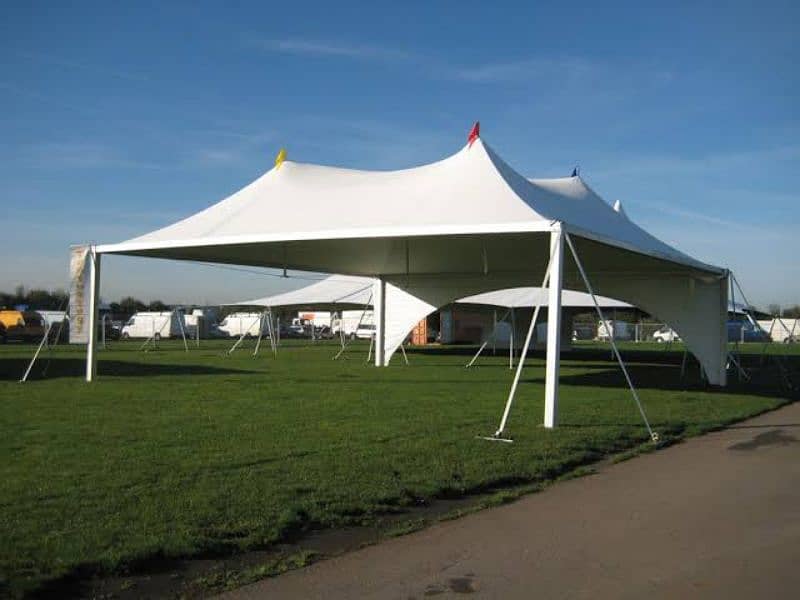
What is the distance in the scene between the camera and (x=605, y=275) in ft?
59.6

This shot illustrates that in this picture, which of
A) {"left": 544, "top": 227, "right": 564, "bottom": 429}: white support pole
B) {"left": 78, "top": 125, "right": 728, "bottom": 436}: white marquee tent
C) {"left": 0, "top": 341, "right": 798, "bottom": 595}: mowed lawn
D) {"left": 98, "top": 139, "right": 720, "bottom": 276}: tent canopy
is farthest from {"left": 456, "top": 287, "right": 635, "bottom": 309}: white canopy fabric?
{"left": 544, "top": 227, "right": 564, "bottom": 429}: white support pole

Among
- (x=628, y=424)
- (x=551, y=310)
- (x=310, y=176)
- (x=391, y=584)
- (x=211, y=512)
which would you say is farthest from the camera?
(x=310, y=176)

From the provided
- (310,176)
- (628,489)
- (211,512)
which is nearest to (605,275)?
(310,176)

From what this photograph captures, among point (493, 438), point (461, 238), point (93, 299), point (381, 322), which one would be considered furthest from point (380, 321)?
point (493, 438)

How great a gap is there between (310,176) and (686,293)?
811 centimetres

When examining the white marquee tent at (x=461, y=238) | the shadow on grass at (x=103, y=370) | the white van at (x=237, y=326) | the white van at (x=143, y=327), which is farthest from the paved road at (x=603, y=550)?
the white van at (x=237, y=326)

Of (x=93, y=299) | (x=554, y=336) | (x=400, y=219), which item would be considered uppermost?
(x=400, y=219)

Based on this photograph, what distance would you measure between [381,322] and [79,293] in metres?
8.37

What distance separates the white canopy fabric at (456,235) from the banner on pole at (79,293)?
1.76 ft

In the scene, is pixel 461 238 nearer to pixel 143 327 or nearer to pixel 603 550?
pixel 603 550

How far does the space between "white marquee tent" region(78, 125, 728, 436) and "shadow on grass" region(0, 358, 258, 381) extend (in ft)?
7.91

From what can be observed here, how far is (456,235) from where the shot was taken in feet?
37.7

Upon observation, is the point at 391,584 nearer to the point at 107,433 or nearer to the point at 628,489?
the point at 628,489

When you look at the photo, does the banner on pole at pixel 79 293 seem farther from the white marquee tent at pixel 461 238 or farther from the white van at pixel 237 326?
the white van at pixel 237 326
